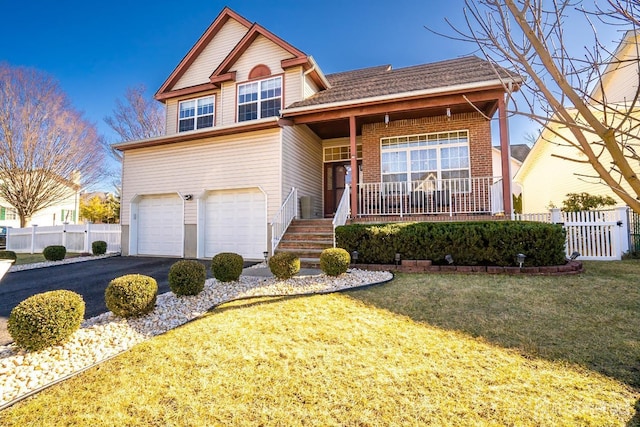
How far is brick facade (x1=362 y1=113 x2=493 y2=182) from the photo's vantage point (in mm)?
9867

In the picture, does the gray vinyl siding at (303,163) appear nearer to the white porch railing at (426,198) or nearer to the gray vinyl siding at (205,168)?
the gray vinyl siding at (205,168)

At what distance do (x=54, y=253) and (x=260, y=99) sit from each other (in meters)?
9.17

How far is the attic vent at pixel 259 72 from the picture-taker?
463 inches

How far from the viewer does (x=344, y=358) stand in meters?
3.02

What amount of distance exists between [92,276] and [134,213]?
466 centimetres

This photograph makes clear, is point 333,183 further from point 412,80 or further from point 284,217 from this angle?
point 412,80

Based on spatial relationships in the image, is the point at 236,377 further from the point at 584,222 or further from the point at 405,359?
the point at 584,222

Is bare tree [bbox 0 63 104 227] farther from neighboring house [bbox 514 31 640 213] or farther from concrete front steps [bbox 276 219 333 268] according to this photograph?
neighboring house [bbox 514 31 640 213]

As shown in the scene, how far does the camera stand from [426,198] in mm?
9703

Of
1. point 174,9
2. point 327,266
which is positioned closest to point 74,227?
point 174,9

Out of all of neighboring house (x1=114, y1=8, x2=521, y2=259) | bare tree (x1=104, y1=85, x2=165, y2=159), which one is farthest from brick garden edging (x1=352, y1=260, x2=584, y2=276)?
bare tree (x1=104, y1=85, x2=165, y2=159)

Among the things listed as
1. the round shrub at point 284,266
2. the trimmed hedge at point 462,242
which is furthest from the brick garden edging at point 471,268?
the round shrub at point 284,266

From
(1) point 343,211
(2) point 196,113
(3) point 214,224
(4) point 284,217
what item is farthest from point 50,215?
(1) point 343,211

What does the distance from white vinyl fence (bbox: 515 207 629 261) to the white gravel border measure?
5977mm
